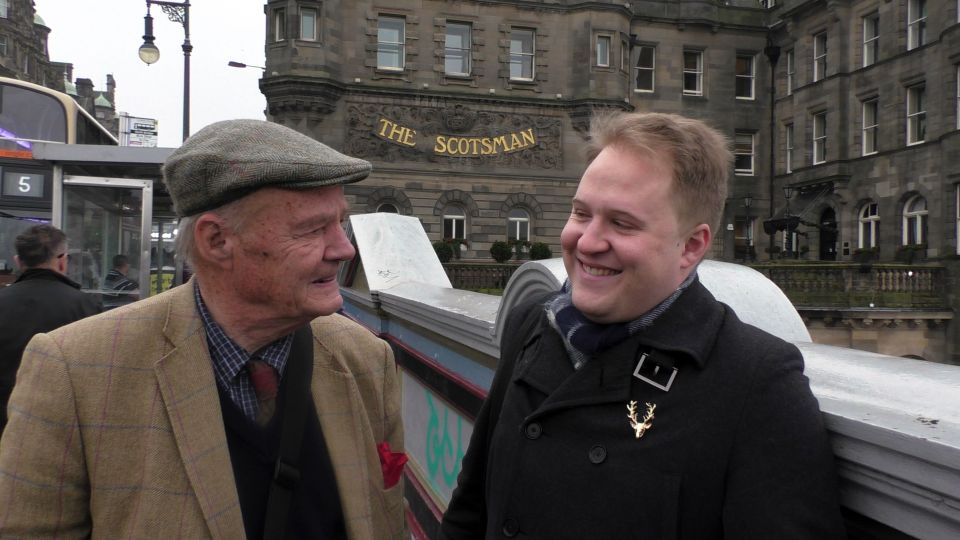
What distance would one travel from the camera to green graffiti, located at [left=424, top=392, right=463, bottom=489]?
3117 millimetres

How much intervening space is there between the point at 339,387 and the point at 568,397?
0.62 m

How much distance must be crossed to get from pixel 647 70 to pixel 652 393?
34.7 metres

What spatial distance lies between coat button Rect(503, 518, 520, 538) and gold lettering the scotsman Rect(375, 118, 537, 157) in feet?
91.8

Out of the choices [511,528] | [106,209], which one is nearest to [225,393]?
[511,528]

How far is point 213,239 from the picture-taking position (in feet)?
5.39

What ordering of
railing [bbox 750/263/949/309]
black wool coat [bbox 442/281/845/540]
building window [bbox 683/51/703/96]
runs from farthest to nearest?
1. building window [bbox 683/51/703/96]
2. railing [bbox 750/263/949/309]
3. black wool coat [bbox 442/281/845/540]

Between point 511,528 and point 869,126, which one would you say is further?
point 869,126

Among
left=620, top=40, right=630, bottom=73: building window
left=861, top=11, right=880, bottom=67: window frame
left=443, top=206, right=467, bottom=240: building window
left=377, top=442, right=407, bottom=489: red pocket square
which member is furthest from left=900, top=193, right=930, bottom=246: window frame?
left=377, top=442, right=407, bottom=489: red pocket square

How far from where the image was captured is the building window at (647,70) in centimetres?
3372

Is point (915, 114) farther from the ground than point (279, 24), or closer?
closer

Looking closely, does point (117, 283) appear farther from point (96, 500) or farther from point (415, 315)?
point (96, 500)

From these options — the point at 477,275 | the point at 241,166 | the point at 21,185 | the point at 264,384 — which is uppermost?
the point at 21,185

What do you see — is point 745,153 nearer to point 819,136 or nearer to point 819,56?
point 819,136

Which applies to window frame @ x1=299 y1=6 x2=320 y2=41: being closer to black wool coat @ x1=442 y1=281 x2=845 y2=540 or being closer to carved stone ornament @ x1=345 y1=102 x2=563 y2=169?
carved stone ornament @ x1=345 y1=102 x2=563 y2=169
